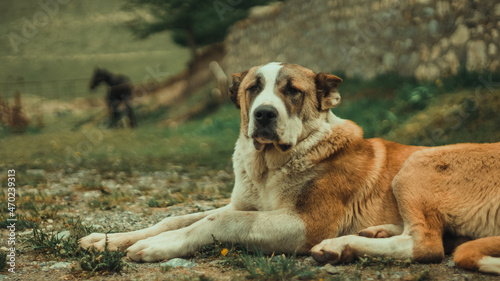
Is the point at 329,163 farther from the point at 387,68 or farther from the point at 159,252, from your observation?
the point at 387,68

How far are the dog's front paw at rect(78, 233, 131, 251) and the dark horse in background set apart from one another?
12.1 metres

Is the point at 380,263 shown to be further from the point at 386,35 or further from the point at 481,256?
the point at 386,35

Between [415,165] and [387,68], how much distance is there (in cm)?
684

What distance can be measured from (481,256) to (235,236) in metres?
1.67

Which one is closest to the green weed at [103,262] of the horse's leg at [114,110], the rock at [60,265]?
the rock at [60,265]

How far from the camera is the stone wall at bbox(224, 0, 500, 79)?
8.71m

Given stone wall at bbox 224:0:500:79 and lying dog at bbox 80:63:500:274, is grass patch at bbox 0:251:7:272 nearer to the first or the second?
lying dog at bbox 80:63:500:274

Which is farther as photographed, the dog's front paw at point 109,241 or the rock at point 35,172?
the rock at point 35,172

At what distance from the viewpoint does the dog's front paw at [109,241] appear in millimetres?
3699

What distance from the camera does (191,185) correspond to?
7137 millimetres

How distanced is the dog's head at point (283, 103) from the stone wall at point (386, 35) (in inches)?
221

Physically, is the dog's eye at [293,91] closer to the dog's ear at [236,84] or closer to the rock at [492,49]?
the dog's ear at [236,84]

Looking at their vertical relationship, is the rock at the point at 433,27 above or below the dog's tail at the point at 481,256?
above

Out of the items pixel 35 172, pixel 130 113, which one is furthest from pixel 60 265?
pixel 130 113
